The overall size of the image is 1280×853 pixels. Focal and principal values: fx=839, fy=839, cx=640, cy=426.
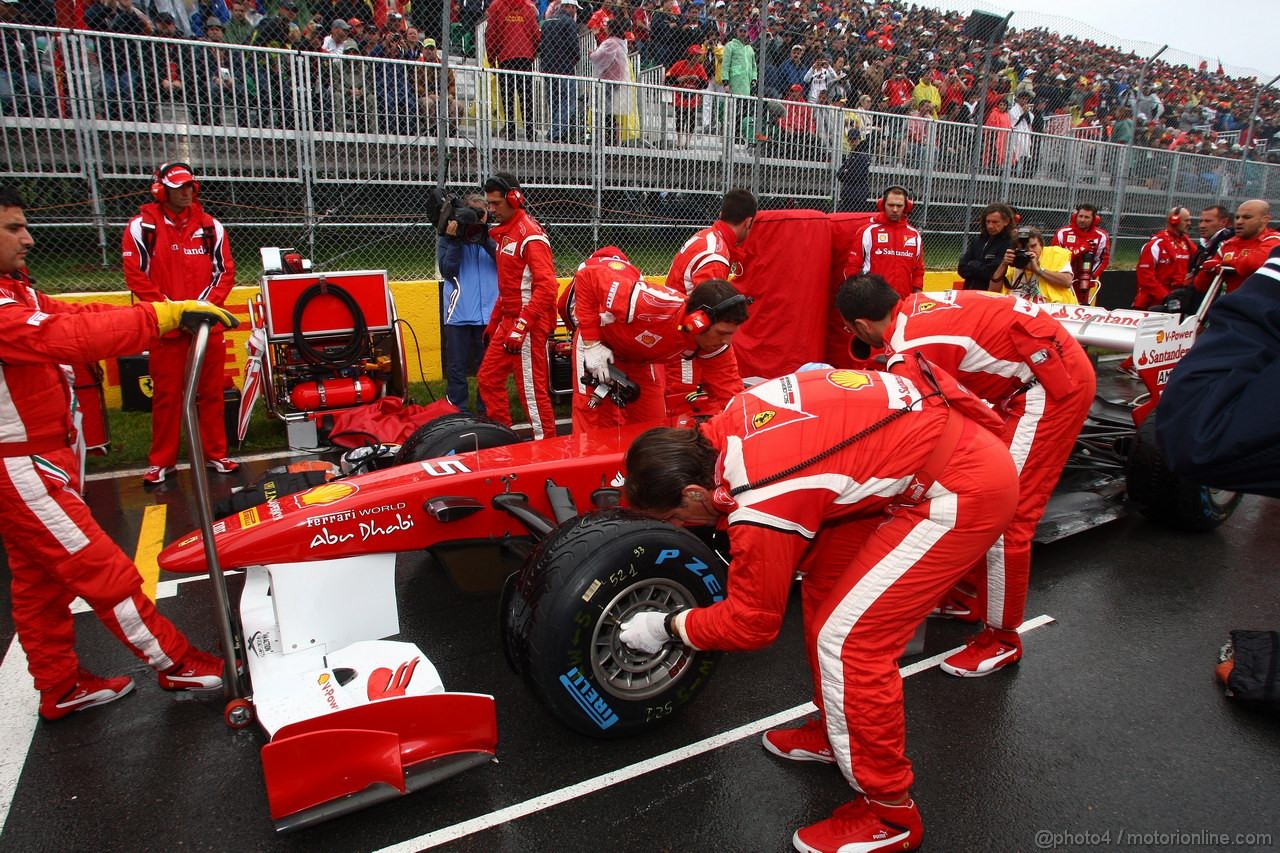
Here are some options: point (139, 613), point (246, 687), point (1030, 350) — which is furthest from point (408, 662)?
point (1030, 350)

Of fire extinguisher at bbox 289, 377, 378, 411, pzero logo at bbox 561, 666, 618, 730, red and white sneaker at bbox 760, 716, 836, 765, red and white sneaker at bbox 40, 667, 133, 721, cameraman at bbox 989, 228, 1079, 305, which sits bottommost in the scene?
red and white sneaker at bbox 760, 716, 836, 765

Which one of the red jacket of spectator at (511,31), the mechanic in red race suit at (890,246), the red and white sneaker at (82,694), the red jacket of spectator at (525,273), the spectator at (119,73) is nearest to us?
the red and white sneaker at (82,694)

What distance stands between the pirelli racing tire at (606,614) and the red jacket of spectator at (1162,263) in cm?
1000

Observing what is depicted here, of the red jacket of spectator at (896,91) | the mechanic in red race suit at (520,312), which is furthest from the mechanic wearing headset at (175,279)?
the red jacket of spectator at (896,91)

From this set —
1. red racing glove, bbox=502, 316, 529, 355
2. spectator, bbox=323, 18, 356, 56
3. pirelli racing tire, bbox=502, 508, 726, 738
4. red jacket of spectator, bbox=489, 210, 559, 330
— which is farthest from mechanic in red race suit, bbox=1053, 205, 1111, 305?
pirelli racing tire, bbox=502, 508, 726, 738

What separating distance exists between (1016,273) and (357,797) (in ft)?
25.4

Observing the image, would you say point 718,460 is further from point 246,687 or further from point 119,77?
point 119,77

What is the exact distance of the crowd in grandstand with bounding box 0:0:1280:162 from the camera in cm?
714

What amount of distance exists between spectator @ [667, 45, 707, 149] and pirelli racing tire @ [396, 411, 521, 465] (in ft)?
19.4

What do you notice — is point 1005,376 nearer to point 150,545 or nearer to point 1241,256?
point 150,545

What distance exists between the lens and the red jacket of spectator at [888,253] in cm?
723

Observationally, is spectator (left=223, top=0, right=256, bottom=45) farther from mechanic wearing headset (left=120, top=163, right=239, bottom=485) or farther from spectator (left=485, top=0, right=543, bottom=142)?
mechanic wearing headset (left=120, top=163, right=239, bottom=485)

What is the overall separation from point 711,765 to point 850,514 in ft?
3.55

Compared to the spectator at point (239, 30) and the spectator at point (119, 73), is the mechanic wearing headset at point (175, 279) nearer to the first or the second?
the spectator at point (119, 73)
